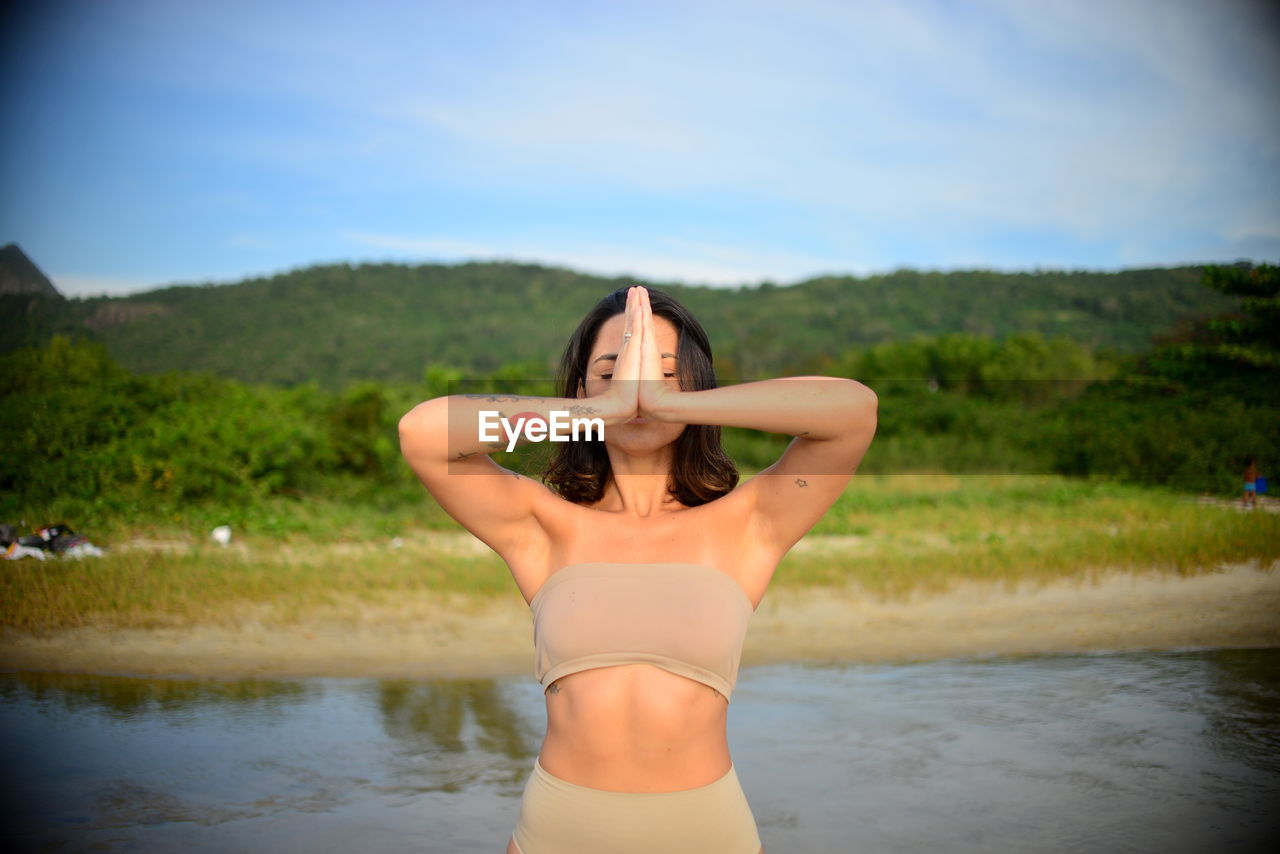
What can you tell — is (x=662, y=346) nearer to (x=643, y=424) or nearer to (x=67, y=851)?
(x=643, y=424)

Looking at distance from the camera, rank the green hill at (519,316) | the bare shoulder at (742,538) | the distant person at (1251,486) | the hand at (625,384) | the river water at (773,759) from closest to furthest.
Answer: the hand at (625,384), the bare shoulder at (742,538), the river water at (773,759), the distant person at (1251,486), the green hill at (519,316)

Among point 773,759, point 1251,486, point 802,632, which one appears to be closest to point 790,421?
point 773,759

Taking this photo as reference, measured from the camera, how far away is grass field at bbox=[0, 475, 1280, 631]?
23.7 feet

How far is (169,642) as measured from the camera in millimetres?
6852

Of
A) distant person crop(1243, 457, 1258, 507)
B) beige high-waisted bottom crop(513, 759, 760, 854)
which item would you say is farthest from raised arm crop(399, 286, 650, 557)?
distant person crop(1243, 457, 1258, 507)

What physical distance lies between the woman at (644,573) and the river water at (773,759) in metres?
2.79

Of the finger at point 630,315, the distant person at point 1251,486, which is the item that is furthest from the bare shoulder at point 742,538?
the distant person at point 1251,486

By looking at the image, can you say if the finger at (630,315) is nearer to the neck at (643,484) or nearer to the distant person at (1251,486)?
the neck at (643,484)

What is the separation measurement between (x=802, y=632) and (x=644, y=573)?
583 cm

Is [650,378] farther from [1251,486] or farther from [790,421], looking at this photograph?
[1251,486]

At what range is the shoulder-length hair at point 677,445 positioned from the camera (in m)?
1.91

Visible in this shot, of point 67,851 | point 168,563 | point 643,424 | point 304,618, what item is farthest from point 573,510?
point 168,563

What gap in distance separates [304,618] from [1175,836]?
18.0ft

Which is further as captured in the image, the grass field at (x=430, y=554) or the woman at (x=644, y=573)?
the grass field at (x=430, y=554)
